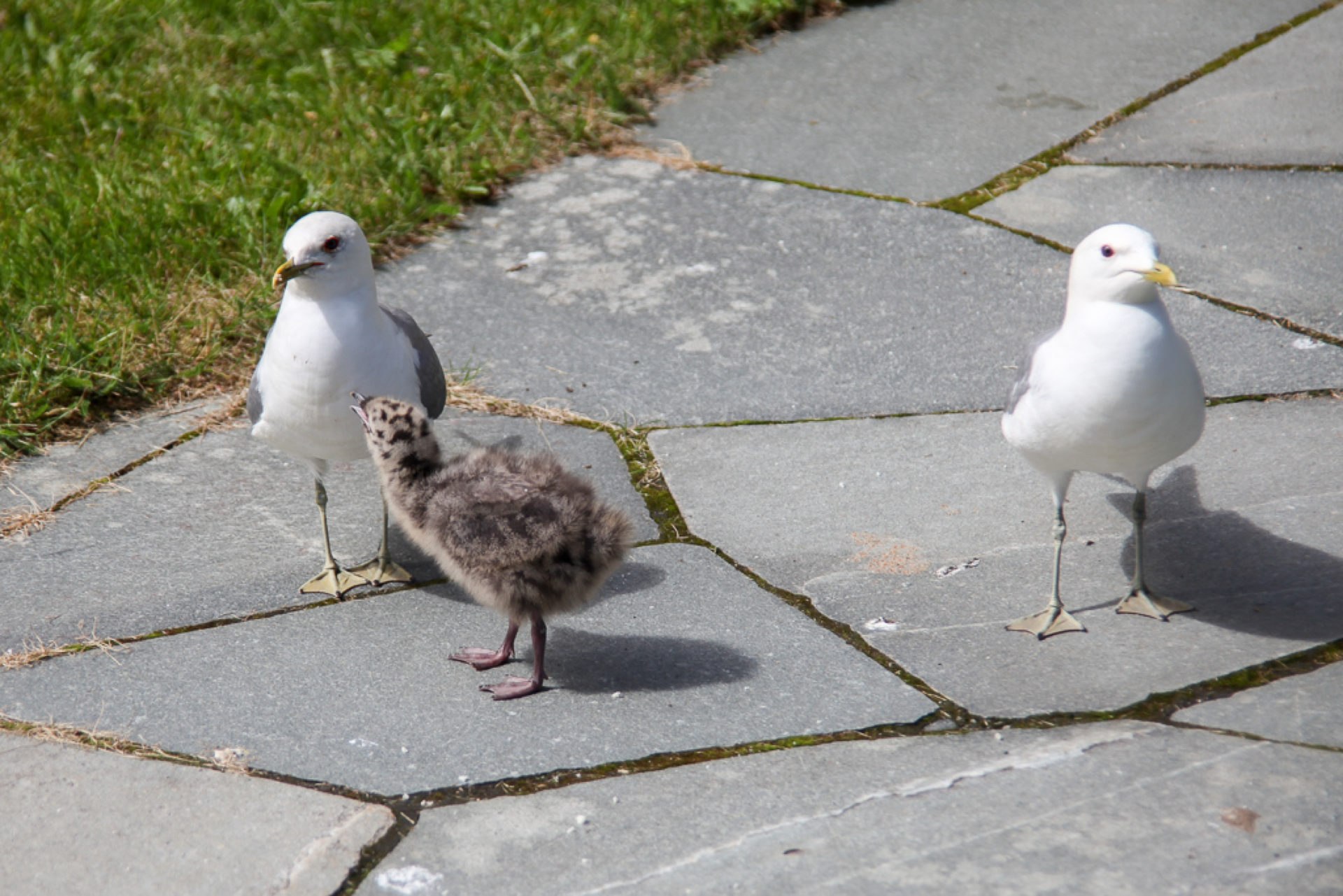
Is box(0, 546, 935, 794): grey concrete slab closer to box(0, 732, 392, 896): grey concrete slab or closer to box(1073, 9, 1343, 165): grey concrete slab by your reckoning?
box(0, 732, 392, 896): grey concrete slab

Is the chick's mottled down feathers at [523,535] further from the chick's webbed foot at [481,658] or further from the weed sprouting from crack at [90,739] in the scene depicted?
the weed sprouting from crack at [90,739]

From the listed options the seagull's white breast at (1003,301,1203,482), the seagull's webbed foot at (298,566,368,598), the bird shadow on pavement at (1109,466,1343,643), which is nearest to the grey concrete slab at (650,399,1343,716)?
the bird shadow on pavement at (1109,466,1343,643)

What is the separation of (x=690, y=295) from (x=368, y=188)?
5.38ft

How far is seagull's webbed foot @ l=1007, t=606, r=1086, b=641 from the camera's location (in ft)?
12.6

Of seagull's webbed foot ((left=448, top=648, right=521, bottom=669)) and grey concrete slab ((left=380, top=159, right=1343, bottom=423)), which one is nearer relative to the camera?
seagull's webbed foot ((left=448, top=648, right=521, bottom=669))

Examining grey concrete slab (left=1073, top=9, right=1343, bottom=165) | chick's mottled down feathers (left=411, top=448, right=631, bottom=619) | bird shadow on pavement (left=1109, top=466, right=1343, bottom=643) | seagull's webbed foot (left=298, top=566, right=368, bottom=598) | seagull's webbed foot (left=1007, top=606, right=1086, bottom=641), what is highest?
grey concrete slab (left=1073, top=9, right=1343, bottom=165)

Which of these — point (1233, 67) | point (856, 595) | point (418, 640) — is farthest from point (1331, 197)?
point (418, 640)

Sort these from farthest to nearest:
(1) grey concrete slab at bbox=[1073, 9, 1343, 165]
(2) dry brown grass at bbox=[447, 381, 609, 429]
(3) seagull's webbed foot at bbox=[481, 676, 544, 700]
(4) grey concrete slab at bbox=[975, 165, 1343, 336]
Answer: (1) grey concrete slab at bbox=[1073, 9, 1343, 165], (4) grey concrete slab at bbox=[975, 165, 1343, 336], (2) dry brown grass at bbox=[447, 381, 609, 429], (3) seagull's webbed foot at bbox=[481, 676, 544, 700]

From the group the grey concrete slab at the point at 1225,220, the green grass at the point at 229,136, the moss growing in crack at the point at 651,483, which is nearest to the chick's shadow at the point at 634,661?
the moss growing in crack at the point at 651,483

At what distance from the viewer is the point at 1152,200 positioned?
6129mm

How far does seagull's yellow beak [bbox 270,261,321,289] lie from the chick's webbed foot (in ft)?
3.89

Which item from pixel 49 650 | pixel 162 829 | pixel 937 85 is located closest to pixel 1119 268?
pixel 162 829

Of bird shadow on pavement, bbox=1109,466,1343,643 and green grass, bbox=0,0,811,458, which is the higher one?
green grass, bbox=0,0,811,458

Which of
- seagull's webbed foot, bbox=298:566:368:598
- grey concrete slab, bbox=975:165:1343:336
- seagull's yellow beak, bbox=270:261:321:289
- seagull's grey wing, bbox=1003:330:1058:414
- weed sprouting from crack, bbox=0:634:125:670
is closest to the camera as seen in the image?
weed sprouting from crack, bbox=0:634:125:670
